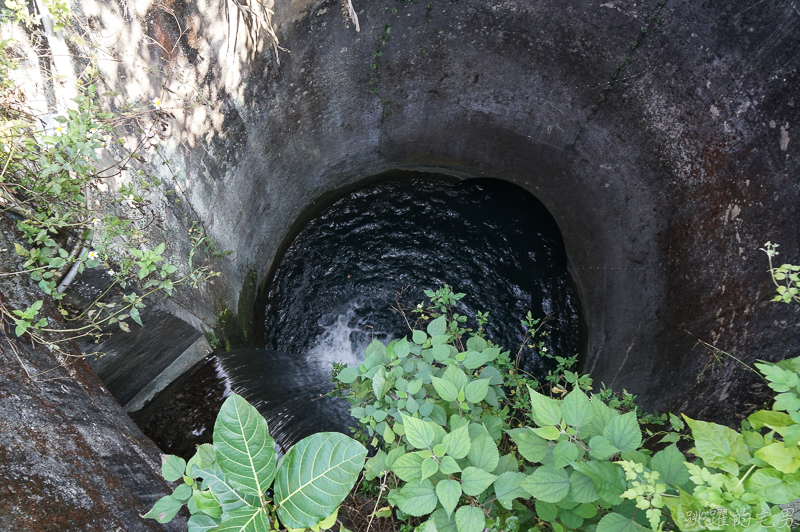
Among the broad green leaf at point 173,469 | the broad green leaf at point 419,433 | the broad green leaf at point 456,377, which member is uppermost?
the broad green leaf at point 456,377

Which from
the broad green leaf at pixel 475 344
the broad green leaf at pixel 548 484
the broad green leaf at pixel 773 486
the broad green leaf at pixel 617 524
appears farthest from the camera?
the broad green leaf at pixel 475 344

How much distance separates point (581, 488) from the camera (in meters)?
1.07

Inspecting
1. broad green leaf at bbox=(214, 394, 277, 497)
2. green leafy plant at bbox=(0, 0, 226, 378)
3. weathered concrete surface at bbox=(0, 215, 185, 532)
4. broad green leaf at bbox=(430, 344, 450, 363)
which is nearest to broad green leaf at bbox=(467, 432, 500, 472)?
broad green leaf at bbox=(430, 344, 450, 363)

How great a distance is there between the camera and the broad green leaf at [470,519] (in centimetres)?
107

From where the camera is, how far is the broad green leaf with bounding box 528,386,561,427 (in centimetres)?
111

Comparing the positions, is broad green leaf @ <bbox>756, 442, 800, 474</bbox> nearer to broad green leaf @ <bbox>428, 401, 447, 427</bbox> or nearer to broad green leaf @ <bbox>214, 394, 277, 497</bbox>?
broad green leaf @ <bbox>428, 401, 447, 427</bbox>

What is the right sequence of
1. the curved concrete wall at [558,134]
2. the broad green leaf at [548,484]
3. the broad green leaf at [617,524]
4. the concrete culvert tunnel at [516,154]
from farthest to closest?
the curved concrete wall at [558,134]
the concrete culvert tunnel at [516,154]
the broad green leaf at [548,484]
the broad green leaf at [617,524]

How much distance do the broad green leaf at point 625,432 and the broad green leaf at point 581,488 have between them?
4.8 inches

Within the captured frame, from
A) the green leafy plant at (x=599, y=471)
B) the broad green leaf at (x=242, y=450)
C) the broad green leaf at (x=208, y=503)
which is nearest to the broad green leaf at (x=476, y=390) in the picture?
the green leafy plant at (x=599, y=471)

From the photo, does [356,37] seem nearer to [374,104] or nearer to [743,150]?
[374,104]

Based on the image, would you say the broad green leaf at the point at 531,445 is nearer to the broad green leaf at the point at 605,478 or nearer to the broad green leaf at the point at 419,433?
the broad green leaf at the point at 605,478

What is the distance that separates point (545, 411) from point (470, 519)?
0.35m

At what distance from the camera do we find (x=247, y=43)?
304 cm

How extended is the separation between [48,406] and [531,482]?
6.03 feet
